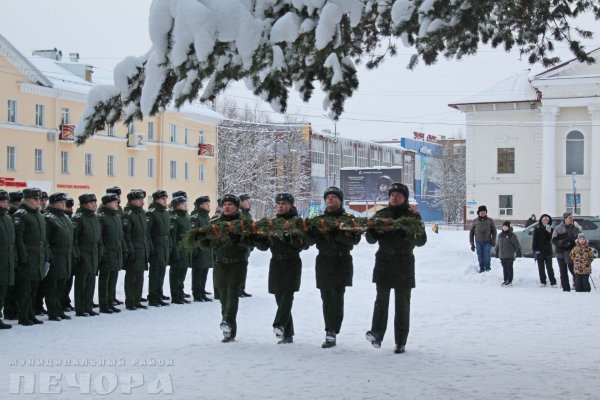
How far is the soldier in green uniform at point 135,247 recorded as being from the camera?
1566 centimetres

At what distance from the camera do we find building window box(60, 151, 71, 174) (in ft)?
171

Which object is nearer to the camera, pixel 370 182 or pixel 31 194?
pixel 31 194

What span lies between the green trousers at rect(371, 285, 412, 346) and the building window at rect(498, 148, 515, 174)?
164 ft

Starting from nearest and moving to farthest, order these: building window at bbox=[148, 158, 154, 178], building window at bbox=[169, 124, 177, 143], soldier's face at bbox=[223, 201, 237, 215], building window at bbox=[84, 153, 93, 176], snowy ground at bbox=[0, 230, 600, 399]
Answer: snowy ground at bbox=[0, 230, 600, 399] → soldier's face at bbox=[223, 201, 237, 215] → building window at bbox=[84, 153, 93, 176] → building window at bbox=[148, 158, 154, 178] → building window at bbox=[169, 124, 177, 143]

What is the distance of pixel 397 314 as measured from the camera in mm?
10711

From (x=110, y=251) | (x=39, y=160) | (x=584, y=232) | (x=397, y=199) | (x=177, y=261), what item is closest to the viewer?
(x=397, y=199)

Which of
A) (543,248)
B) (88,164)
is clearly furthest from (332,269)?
(88,164)

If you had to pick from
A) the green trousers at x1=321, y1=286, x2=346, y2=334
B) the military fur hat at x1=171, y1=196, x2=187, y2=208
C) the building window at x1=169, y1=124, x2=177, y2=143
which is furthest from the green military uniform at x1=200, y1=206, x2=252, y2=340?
the building window at x1=169, y1=124, x2=177, y2=143

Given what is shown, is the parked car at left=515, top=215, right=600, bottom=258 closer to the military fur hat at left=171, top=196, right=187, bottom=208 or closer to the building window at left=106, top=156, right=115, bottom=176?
the military fur hat at left=171, top=196, right=187, bottom=208

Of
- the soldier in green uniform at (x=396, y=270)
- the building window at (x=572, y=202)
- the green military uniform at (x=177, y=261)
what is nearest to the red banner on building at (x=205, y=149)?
the building window at (x=572, y=202)

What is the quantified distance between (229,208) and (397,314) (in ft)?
8.45

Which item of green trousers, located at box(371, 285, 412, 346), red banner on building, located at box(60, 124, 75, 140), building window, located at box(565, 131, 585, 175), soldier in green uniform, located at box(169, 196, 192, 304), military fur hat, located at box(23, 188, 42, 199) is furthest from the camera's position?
building window, located at box(565, 131, 585, 175)

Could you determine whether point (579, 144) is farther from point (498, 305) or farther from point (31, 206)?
point (31, 206)

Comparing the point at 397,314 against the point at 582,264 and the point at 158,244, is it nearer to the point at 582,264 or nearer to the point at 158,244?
the point at 158,244
